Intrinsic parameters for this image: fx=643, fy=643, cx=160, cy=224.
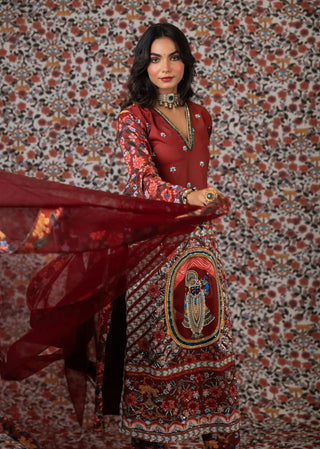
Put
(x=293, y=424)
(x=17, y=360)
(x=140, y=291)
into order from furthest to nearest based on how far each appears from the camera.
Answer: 1. (x=293, y=424)
2. (x=140, y=291)
3. (x=17, y=360)

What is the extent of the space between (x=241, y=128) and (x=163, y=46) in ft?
4.10

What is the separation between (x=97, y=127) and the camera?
3.33 meters

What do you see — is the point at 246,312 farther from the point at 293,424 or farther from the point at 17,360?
the point at 17,360


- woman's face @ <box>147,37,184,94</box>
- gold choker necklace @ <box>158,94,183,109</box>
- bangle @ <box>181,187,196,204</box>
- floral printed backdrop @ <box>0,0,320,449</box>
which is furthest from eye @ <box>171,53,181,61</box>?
floral printed backdrop @ <box>0,0,320,449</box>

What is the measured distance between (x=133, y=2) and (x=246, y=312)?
1.69 meters

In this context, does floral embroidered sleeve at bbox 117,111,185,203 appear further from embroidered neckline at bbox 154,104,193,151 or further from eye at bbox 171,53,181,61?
eye at bbox 171,53,181,61

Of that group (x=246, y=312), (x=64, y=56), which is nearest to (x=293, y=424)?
(x=246, y=312)

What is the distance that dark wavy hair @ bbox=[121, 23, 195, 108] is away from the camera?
6.92ft

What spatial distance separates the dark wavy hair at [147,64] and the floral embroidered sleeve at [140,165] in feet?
0.35

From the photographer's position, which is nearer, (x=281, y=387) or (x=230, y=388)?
(x=230, y=388)

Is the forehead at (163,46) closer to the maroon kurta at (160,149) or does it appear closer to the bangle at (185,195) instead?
the maroon kurta at (160,149)

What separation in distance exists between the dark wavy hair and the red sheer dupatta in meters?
0.54

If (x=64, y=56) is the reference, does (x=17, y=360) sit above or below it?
below

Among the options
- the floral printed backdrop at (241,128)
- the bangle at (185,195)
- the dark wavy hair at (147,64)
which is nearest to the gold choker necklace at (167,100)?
the dark wavy hair at (147,64)
